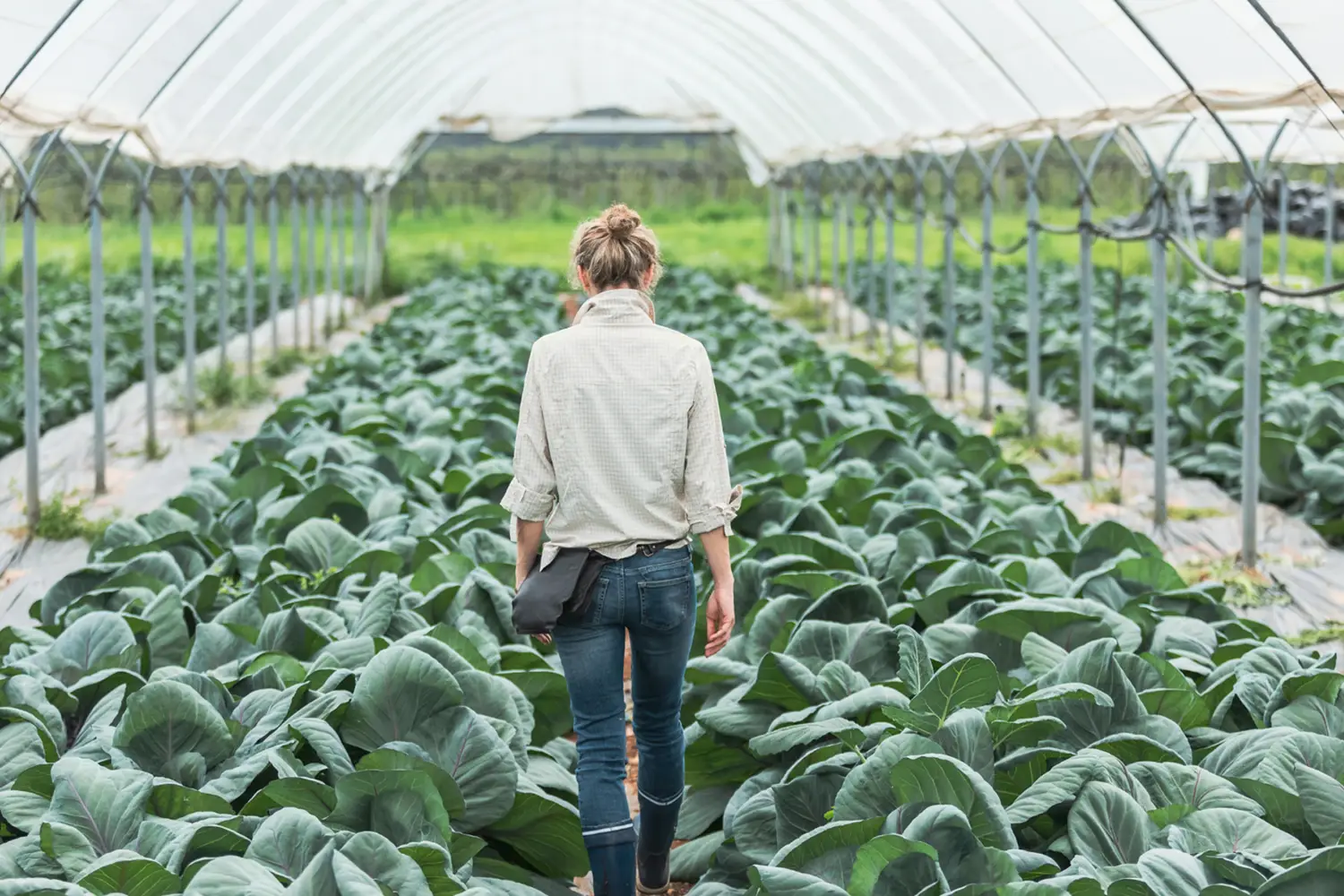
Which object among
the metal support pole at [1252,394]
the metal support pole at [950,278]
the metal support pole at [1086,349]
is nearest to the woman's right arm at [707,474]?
the metal support pole at [1252,394]

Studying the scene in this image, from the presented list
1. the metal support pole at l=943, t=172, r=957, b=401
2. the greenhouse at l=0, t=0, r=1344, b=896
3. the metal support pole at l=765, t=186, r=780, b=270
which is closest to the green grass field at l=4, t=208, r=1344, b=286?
the metal support pole at l=765, t=186, r=780, b=270

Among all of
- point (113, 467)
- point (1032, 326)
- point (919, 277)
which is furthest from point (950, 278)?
point (113, 467)

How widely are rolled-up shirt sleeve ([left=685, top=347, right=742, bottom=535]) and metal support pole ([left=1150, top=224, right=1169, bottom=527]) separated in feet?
18.6

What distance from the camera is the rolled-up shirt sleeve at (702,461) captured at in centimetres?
375

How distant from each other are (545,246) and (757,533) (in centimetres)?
2551

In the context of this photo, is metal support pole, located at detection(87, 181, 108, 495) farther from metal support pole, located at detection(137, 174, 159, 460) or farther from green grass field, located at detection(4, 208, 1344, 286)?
green grass field, located at detection(4, 208, 1344, 286)

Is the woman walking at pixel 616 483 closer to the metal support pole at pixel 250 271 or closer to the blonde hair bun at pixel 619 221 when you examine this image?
the blonde hair bun at pixel 619 221

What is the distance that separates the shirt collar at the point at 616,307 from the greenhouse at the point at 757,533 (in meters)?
0.57

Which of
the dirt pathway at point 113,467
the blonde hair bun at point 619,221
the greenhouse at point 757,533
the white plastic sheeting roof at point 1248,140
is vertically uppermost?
the white plastic sheeting roof at point 1248,140

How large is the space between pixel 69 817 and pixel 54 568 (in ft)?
15.5

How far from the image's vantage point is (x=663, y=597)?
3.71m

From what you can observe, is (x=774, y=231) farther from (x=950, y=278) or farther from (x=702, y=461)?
(x=702, y=461)

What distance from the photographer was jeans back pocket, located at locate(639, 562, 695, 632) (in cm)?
370

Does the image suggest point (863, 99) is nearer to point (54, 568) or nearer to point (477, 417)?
point (477, 417)
